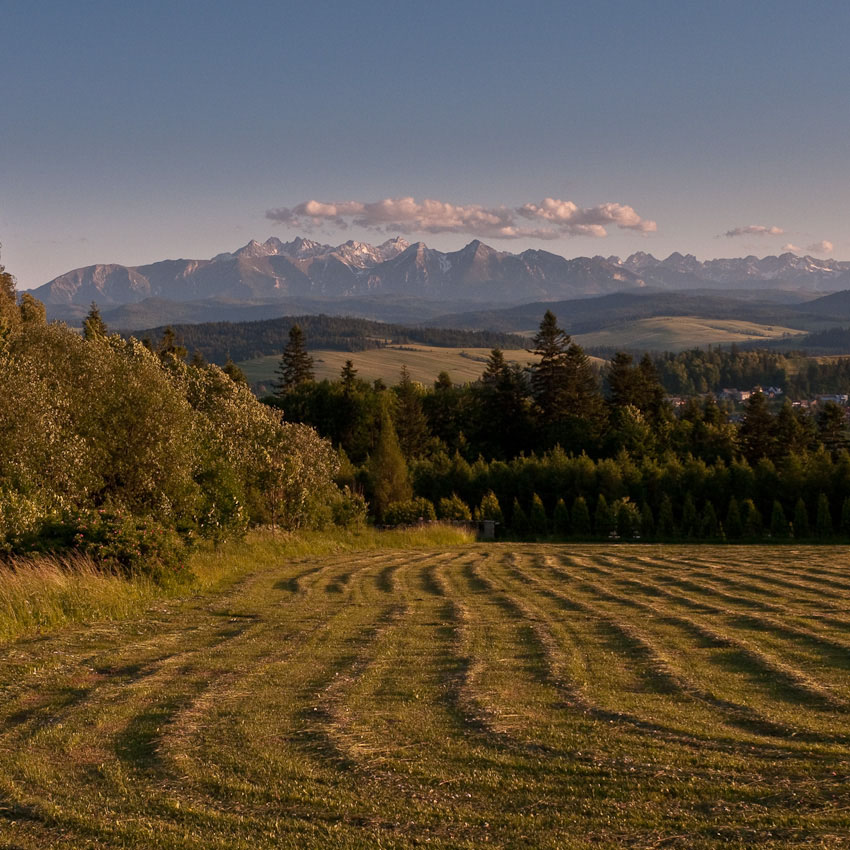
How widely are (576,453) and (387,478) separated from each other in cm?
2891

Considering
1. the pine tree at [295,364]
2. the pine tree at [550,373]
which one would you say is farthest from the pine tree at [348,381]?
the pine tree at [550,373]

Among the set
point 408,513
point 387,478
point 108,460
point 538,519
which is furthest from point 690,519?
point 108,460

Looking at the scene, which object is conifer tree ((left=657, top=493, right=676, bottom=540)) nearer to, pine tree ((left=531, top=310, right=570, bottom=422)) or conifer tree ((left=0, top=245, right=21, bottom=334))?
pine tree ((left=531, top=310, right=570, bottom=422))

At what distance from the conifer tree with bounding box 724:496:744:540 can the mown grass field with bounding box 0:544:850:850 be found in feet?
134

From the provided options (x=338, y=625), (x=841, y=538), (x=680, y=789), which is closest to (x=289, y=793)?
(x=680, y=789)

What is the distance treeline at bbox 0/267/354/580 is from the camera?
2028 cm

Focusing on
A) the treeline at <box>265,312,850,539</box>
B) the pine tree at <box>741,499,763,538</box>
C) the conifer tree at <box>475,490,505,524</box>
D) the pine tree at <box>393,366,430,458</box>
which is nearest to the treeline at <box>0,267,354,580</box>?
the treeline at <box>265,312,850,539</box>

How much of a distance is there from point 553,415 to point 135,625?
241ft

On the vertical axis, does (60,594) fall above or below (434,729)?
below

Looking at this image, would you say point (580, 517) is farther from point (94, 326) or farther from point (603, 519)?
point (94, 326)

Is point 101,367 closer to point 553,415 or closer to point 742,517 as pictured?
point 742,517

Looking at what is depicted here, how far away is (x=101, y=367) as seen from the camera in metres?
28.0

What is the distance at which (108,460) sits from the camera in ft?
88.2

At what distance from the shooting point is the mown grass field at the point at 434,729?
6836mm
